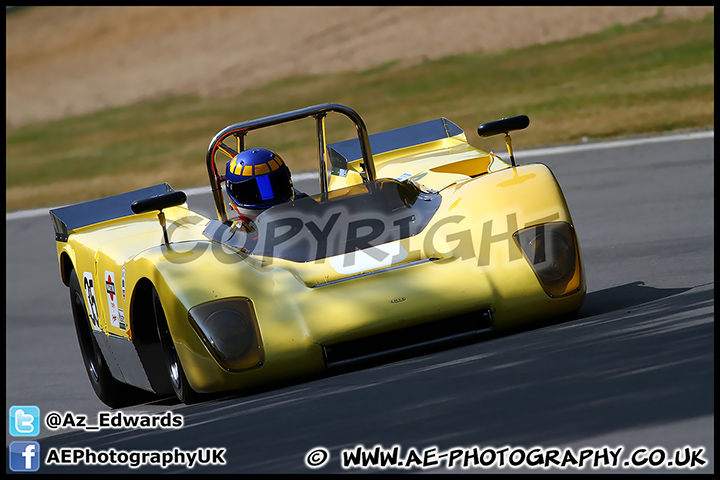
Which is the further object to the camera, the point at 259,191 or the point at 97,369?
the point at 97,369

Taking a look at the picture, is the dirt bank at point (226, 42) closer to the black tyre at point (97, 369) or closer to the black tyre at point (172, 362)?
the black tyre at point (97, 369)

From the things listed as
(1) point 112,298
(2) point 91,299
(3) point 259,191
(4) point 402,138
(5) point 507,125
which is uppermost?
(4) point 402,138

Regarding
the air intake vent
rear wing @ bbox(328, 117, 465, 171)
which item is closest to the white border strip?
rear wing @ bbox(328, 117, 465, 171)

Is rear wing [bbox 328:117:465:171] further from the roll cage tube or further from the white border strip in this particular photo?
the white border strip

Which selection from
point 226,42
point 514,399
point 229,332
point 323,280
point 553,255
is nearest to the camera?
point 514,399

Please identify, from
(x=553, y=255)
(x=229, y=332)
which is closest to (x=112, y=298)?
(x=229, y=332)

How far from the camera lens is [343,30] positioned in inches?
1182

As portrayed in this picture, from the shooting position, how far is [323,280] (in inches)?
197

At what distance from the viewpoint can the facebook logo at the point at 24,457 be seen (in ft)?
13.4

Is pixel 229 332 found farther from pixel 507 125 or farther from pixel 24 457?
pixel 507 125

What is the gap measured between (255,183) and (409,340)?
1.58m

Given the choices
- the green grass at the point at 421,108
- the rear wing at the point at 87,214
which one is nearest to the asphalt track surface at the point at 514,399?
the rear wing at the point at 87,214
